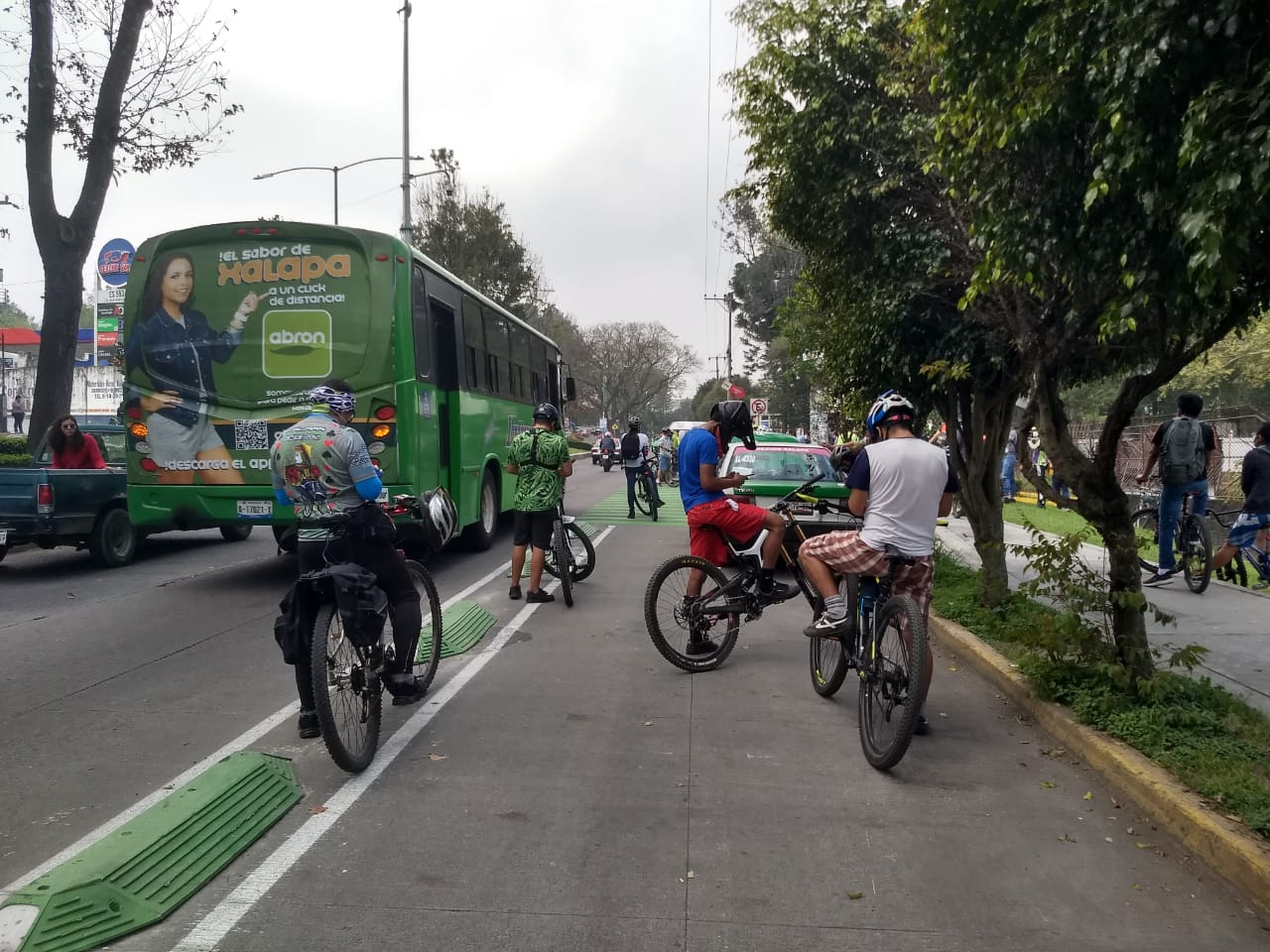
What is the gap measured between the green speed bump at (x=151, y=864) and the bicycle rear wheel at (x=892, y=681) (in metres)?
2.75

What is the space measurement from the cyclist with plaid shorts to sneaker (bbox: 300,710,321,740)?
9.10 ft

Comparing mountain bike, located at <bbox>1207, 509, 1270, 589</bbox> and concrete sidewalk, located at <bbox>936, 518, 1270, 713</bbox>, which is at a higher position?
mountain bike, located at <bbox>1207, 509, 1270, 589</bbox>

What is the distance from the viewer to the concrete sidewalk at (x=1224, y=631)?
251 inches

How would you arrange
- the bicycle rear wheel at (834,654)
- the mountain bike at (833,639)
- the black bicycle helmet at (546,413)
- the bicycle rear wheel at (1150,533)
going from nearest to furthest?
the mountain bike at (833,639), the bicycle rear wheel at (834,654), the black bicycle helmet at (546,413), the bicycle rear wheel at (1150,533)

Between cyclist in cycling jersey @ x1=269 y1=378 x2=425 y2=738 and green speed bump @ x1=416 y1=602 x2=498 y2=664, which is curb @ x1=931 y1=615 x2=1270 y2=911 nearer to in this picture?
cyclist in cycling jersey @ x1=269 y1=378 x2=425 y2=738

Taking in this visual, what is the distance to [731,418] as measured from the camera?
6.86 metres

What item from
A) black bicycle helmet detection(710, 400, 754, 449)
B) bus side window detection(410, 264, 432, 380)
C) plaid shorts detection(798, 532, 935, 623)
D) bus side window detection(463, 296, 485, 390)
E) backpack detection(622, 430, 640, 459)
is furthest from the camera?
backpack detection(622, 430, 640, 459)

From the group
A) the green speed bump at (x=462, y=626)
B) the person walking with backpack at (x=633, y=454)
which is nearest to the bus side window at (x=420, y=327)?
the green speed bump at (x=462, y=626)

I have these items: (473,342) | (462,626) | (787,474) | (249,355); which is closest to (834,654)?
(462,626)

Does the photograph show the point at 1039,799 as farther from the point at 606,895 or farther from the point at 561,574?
the point at 561,574

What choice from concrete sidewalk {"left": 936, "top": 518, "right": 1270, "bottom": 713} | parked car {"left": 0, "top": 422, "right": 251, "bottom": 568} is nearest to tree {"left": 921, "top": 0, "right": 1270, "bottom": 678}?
concrete sidewalk {"left": 936, "top": 518, "right": 1270, "bottom": 713}

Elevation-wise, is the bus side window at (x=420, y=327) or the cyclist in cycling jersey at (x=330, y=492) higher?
the bus side window at (x=420, y=327)

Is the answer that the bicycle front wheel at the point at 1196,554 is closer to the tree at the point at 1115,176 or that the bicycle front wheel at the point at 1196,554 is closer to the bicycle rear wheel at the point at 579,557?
the tree at the point at 1115,176

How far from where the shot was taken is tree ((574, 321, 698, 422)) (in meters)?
81.6
